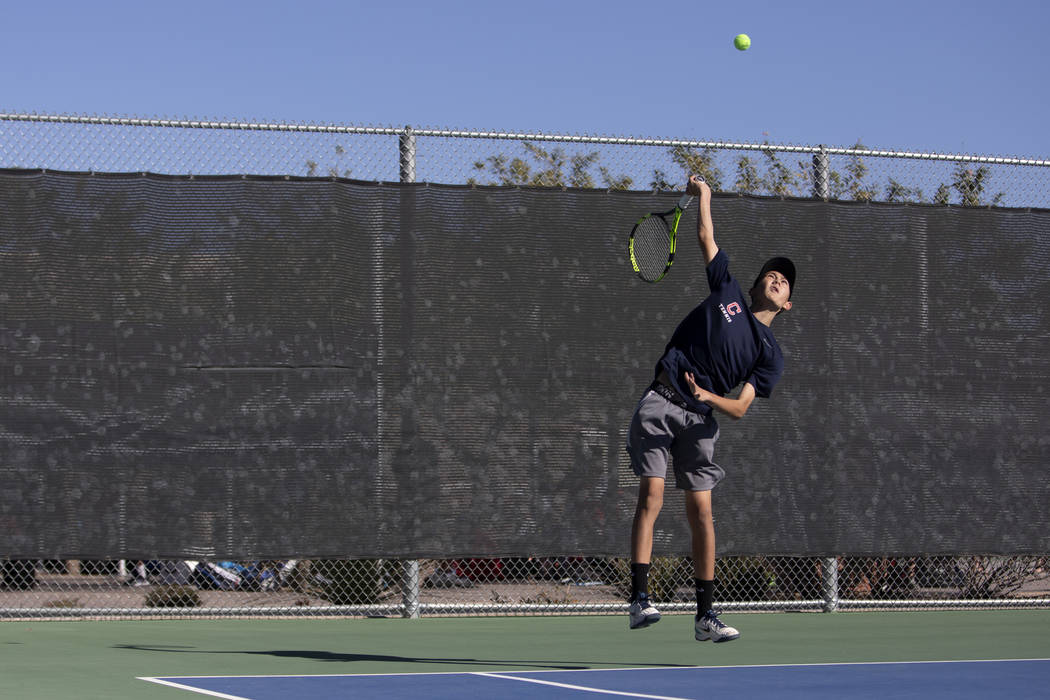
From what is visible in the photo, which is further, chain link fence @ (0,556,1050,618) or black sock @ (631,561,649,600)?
chain link fence @ (0,556,1050,618)

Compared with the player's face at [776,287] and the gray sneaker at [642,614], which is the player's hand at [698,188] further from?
the gray sneaker at [642,614]

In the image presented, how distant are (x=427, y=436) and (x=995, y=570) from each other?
3974mm

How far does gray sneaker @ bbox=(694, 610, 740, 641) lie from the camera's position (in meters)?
5.57

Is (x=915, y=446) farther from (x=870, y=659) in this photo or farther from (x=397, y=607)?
(x=397, y=607)

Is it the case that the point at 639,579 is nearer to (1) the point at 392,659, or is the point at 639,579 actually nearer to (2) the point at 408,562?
(1) the point at 392,659

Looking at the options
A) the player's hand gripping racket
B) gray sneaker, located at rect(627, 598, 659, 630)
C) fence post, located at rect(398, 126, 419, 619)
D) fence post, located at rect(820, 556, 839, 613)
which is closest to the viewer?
gray sneaker, located at rect(627, 598, 659, 630)

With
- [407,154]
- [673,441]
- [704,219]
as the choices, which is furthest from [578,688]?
[407,154]

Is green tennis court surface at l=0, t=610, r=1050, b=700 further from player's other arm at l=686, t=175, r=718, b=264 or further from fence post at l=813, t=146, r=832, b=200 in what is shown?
fence post at l=813, t=146, r=832, b=200

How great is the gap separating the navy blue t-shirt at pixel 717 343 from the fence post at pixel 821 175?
2.52 meters

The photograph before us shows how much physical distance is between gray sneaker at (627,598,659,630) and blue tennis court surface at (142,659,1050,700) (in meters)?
0.21

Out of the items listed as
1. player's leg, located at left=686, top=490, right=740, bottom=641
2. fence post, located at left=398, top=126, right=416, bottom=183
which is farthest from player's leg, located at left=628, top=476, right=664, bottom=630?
fence post, located at left=398, top=126, right=416, bottom=183

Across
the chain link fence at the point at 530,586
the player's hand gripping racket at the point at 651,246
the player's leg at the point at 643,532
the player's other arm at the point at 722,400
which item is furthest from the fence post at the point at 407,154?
the player's leg at the point at 643,532

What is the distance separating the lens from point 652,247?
669cm

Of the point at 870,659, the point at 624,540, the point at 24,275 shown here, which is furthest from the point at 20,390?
the point at 870,659
